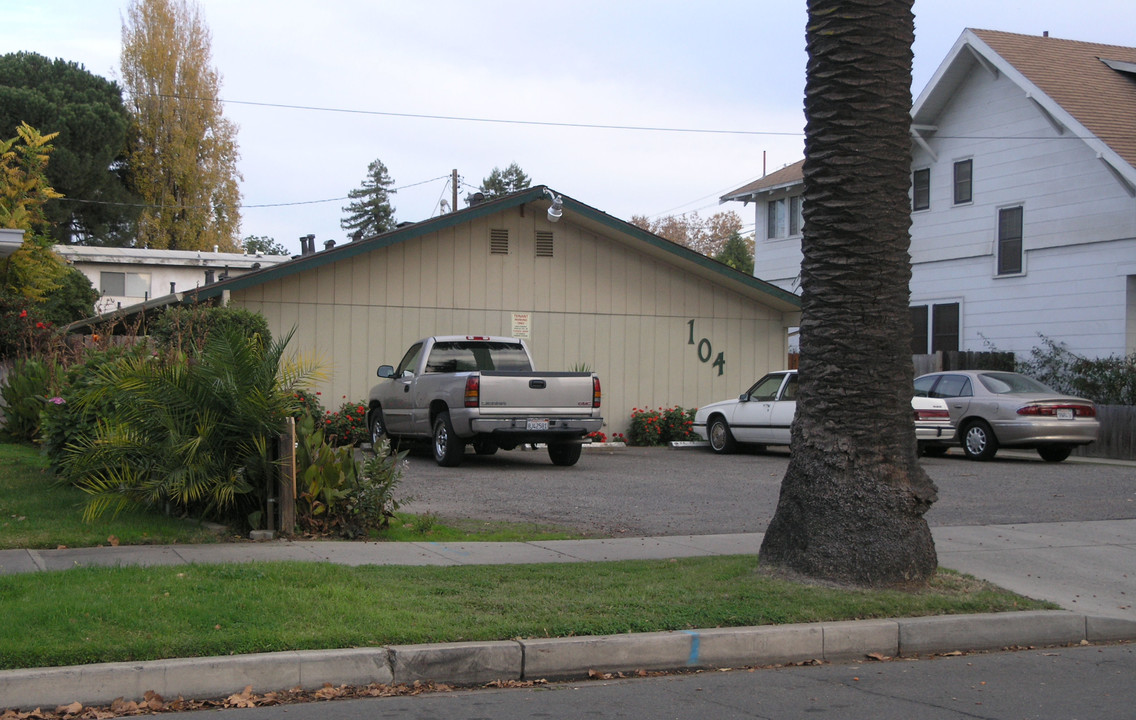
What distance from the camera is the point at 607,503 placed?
42.4ft

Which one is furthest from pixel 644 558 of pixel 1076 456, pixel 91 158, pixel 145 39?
pixel 145 39

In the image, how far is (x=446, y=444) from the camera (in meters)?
16.4

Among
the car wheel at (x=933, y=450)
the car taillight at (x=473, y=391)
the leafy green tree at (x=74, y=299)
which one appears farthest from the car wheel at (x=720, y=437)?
the leafy green tree at (x=74, y=299)

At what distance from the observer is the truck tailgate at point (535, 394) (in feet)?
51.9

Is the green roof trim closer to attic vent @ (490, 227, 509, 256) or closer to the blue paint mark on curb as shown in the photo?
attic vent @ (490, 227, 509, 256)

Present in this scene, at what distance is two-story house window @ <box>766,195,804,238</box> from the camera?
1293 inches

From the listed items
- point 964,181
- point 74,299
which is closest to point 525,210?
point 964,181

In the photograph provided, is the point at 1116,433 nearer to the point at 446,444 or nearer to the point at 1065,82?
the point at 1065,82

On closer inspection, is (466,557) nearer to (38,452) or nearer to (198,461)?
A: (198,461)

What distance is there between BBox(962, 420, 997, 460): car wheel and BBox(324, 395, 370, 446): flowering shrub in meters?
10.7

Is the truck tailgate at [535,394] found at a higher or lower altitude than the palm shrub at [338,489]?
higher

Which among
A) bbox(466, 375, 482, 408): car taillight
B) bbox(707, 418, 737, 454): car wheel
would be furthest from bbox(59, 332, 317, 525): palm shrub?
bbox(707, 418, 737, 454): car wheel

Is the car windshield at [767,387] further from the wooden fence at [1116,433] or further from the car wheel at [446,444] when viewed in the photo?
the wooden fence at [1116,433]

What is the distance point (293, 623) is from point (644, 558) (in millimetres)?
3626
